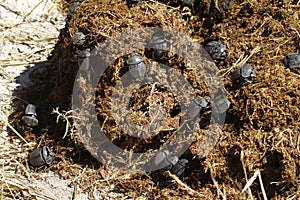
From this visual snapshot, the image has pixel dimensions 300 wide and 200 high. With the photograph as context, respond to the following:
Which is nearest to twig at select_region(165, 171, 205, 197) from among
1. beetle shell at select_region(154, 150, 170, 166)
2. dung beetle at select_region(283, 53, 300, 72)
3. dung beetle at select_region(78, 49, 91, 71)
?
beetle shell at select_region(154, 150, 170, 166)

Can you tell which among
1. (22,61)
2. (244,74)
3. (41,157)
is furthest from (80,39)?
(22,61)

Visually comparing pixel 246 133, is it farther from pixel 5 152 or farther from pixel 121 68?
pixel 5 152

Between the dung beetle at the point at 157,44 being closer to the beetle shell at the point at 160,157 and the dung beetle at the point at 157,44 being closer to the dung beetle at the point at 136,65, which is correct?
the dung beetle at the point at 136,65

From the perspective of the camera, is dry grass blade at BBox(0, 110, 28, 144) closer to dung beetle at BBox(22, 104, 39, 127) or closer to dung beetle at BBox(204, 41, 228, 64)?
dung beetle at BBox(22, 104, 39, 127)

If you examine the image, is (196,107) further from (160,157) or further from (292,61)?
(292,61)

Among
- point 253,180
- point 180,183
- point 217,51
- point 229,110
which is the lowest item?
point 180,183

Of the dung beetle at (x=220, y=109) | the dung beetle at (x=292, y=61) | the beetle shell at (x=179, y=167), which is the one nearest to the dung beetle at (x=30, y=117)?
the beetle shell at (x=179, y=167)

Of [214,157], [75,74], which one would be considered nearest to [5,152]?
[75,74]
